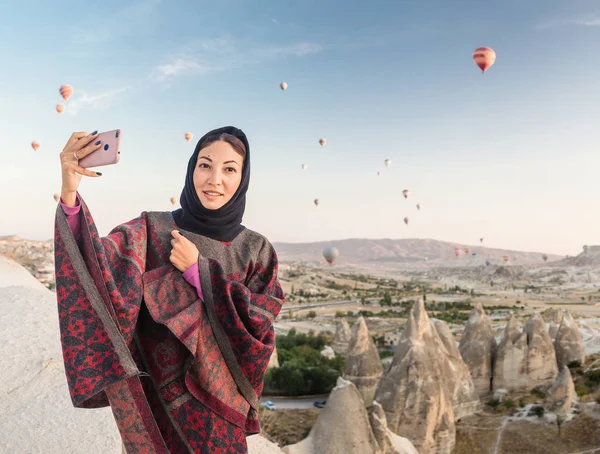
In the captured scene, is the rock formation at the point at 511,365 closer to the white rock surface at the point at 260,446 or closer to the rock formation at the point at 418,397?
the rock formation at the point at 418,397

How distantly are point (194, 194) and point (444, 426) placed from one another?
35.2ft

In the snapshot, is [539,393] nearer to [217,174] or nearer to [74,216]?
[217,174]

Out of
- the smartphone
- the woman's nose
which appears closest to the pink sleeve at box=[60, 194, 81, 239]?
the smartphone

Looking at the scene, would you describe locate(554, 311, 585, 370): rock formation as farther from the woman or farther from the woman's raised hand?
the woman's raised hand

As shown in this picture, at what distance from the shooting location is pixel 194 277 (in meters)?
2.24

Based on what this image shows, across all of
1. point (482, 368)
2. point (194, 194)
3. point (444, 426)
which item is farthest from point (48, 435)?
point (482, 368)

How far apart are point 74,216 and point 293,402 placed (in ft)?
54.7

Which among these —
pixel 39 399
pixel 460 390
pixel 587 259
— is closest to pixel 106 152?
pixel 39 399

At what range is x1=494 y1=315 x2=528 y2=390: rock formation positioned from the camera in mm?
16141

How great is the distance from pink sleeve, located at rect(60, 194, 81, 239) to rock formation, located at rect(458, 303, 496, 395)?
630 inches

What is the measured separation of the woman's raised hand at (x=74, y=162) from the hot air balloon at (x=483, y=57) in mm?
17984

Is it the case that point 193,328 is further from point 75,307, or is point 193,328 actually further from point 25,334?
point 25,334

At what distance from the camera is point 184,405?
2.22 m

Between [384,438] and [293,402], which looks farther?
[293,402]
